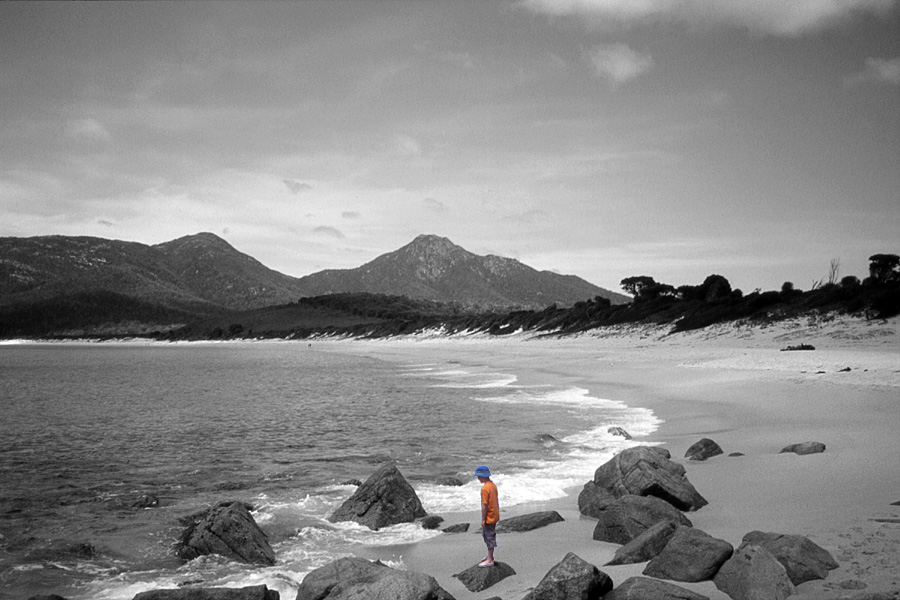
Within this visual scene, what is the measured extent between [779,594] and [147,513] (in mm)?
11682

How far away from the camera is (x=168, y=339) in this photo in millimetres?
190875

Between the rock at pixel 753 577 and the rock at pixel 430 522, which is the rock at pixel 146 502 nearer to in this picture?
the rock at pixel 430 522

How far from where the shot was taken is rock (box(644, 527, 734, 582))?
21.1 feet

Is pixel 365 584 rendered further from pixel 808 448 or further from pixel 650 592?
pixel 808 448

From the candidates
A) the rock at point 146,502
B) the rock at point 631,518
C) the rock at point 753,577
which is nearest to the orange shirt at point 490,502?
the rock at point 631,518

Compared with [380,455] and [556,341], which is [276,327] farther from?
[380,455]

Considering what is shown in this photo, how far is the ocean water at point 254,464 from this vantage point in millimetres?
9734

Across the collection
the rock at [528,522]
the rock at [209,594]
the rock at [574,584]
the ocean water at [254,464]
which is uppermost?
the rock at [574,584]

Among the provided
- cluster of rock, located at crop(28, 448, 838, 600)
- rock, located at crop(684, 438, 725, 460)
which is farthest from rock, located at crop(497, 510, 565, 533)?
rock, located at crop(684, 438, 725, 460)

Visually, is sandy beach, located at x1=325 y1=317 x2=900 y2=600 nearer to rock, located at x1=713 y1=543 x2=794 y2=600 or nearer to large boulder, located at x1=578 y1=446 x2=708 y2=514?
rock, located at x1=713 y1=543 x2=794 y2=600

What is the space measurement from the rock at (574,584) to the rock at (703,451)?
349 inches

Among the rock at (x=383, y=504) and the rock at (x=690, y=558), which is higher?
the rock at (x=690, y=558)

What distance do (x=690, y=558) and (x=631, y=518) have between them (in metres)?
2.07

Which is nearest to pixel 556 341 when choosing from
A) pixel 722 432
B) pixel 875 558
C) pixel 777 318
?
pixel 777 318
